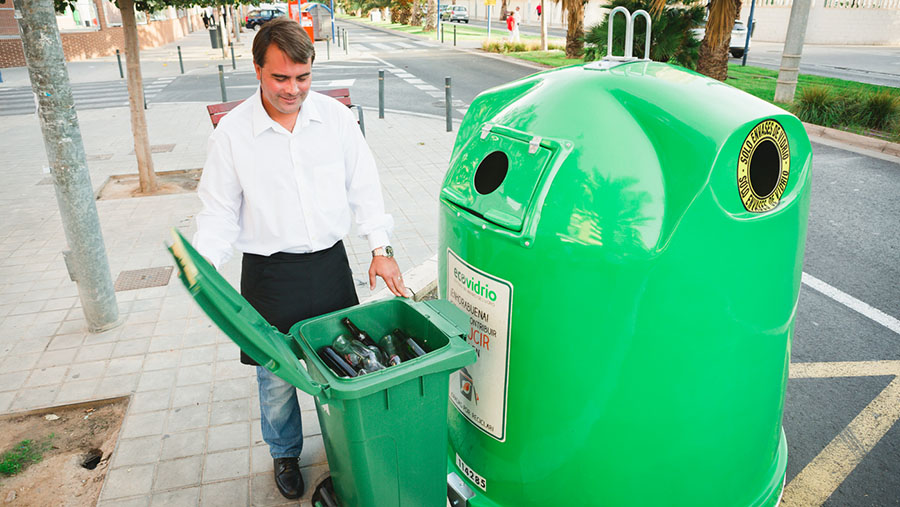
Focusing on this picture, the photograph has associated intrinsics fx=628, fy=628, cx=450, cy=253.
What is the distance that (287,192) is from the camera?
92.8 inches

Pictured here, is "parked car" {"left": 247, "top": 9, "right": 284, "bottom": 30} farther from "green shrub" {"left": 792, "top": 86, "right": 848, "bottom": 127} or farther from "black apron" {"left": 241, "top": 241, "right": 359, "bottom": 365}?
"black apron" {"left": 241, "top": 241, "right": 359, "bottom": 365}

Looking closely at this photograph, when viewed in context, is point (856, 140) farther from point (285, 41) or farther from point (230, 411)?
point (285, 41)

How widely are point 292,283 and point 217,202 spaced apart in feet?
1.39

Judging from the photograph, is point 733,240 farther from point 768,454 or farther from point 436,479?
point 436,479

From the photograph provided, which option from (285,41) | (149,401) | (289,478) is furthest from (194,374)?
(285,41)

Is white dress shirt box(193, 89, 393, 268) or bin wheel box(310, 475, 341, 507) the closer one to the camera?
white dress shirt box(193, 89, 393, 268)

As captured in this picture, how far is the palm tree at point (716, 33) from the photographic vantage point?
1256cm

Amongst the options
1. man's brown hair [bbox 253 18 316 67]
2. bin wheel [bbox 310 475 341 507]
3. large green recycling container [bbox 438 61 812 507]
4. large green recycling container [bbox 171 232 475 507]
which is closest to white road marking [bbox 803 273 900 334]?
large green recycling container [bbox 438 61 812 507]

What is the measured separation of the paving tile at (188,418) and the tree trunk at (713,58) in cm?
1342

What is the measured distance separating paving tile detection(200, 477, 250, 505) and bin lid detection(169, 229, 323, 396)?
1243mm

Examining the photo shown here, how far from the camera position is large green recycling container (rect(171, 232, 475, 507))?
1.83m

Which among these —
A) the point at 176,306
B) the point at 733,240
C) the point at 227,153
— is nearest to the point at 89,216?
the point at 176,306

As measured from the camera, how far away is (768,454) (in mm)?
2348

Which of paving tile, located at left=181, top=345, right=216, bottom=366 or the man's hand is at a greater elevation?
the man's hand
